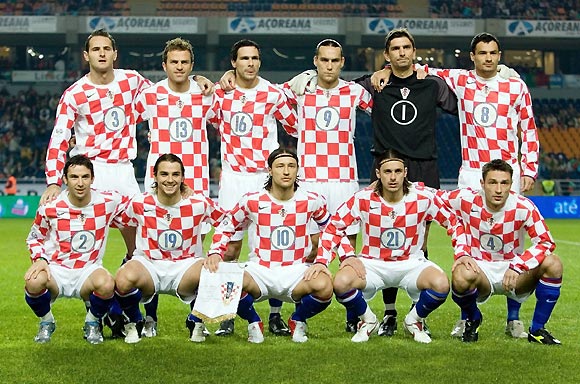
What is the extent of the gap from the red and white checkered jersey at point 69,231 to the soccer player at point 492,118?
2.51 m

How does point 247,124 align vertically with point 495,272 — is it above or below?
above

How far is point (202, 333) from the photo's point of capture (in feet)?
19.2

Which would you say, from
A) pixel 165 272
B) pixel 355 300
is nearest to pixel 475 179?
pixel 355 300

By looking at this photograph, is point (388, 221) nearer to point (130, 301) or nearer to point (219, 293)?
point (219, 293)

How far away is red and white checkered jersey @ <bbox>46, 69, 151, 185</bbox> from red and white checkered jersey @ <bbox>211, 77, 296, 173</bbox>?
0.64 meters

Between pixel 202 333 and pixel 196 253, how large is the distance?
0.53 m

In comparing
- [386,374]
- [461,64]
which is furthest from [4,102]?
[386,374]

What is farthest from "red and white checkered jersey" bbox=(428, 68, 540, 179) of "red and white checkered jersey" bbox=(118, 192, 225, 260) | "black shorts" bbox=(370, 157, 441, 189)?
"red and white checkered jersey" bbox=(118, 192, 225, 260)

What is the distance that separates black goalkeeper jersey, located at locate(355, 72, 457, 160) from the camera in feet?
20.2

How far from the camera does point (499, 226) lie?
5.83 m

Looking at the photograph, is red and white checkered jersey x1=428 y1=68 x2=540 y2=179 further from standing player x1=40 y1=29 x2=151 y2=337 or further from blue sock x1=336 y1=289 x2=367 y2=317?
standing player x1=40 y1=29 x2=151 y2=337

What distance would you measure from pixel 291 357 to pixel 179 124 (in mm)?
1925

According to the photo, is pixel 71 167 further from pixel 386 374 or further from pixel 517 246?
pixel 517 246

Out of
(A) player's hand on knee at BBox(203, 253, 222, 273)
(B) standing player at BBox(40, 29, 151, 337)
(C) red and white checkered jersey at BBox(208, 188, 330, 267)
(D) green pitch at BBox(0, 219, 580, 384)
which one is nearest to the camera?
(D) green pitch at BBox(0, 219, 580, 384)
